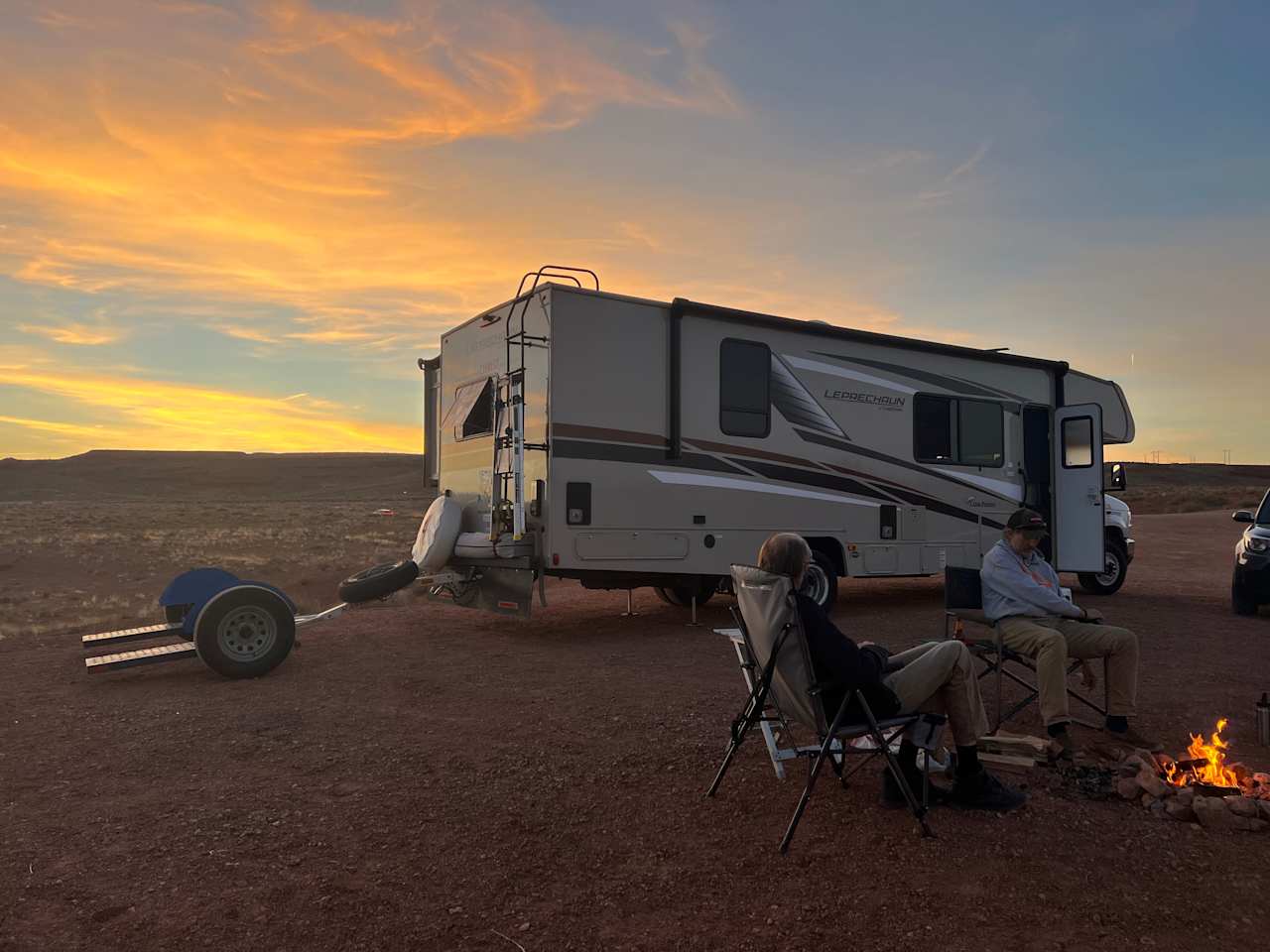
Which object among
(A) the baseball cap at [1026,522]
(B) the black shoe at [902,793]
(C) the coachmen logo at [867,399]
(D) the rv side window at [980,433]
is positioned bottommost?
(B) the black shoe at [902,793]

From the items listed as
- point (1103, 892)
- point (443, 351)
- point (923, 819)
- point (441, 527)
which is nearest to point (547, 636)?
point (441, 527)

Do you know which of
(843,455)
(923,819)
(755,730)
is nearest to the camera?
(923,819)

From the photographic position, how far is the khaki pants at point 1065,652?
4.84 meters

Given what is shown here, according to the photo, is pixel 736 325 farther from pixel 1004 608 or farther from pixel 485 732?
pixel 485 732

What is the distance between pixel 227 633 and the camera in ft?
22.1

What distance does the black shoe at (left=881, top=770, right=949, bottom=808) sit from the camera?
4.12m

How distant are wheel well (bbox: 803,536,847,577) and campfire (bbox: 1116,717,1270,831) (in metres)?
5.36

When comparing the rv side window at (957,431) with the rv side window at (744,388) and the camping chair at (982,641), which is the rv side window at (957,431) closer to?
the rv side window at (744,388)

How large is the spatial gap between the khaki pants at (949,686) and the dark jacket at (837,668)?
4.3 inches

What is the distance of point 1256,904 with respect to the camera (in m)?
3.22

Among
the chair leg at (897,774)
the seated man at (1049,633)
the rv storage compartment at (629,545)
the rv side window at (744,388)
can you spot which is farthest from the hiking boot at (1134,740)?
the rv side window at (744,388)

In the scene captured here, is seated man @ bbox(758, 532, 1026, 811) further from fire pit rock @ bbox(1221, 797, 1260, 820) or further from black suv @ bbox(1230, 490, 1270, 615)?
black suv @ bbox(1230, 490, 1270, 615)

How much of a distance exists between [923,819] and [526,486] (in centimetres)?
513

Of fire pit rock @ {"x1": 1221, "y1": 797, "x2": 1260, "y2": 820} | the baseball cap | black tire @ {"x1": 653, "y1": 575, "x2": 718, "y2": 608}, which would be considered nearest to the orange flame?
fire pit rock @ {"x1": 1221, "y1": 797, "x2": 1260, "y2": 820}
